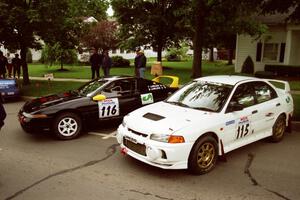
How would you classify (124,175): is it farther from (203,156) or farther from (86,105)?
(86,105)

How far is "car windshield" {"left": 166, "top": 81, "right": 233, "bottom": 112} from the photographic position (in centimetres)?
622

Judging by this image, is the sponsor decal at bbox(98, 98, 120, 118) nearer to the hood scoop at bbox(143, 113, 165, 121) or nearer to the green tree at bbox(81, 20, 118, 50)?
the hood scoop at bbox(143, 113, 165, 121)

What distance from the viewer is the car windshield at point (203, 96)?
Answer: 622cm

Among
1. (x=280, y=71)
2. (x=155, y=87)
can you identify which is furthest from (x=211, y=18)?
(x=155, y=87)

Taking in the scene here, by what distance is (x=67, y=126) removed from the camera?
764 cm

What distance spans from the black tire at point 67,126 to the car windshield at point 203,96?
7.58 feet

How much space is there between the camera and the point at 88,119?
792 cm

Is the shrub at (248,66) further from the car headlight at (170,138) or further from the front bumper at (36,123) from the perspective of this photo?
the car headlight at (170,138)

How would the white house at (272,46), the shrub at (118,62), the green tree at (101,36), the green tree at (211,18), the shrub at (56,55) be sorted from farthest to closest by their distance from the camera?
1. the green tree at (101,36)
2. the shrub at (118,62)
3. the shrub at (56,55)
4. the white house at (272,46)
5. the green tree at (211,18)

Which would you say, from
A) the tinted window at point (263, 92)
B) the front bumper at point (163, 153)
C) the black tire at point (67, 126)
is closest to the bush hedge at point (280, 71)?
the tinted window at point (263, 92)

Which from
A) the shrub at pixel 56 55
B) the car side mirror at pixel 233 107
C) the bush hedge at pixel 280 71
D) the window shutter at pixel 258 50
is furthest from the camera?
the shrub at pixel 56 55

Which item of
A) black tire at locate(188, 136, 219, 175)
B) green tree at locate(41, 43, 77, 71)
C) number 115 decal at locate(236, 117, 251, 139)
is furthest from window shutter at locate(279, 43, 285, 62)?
black tire at locate(188, 136, 219, 175)

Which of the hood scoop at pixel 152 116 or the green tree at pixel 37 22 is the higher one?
the green tree at pixel 37 22

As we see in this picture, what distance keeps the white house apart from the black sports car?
16000 millimetres
